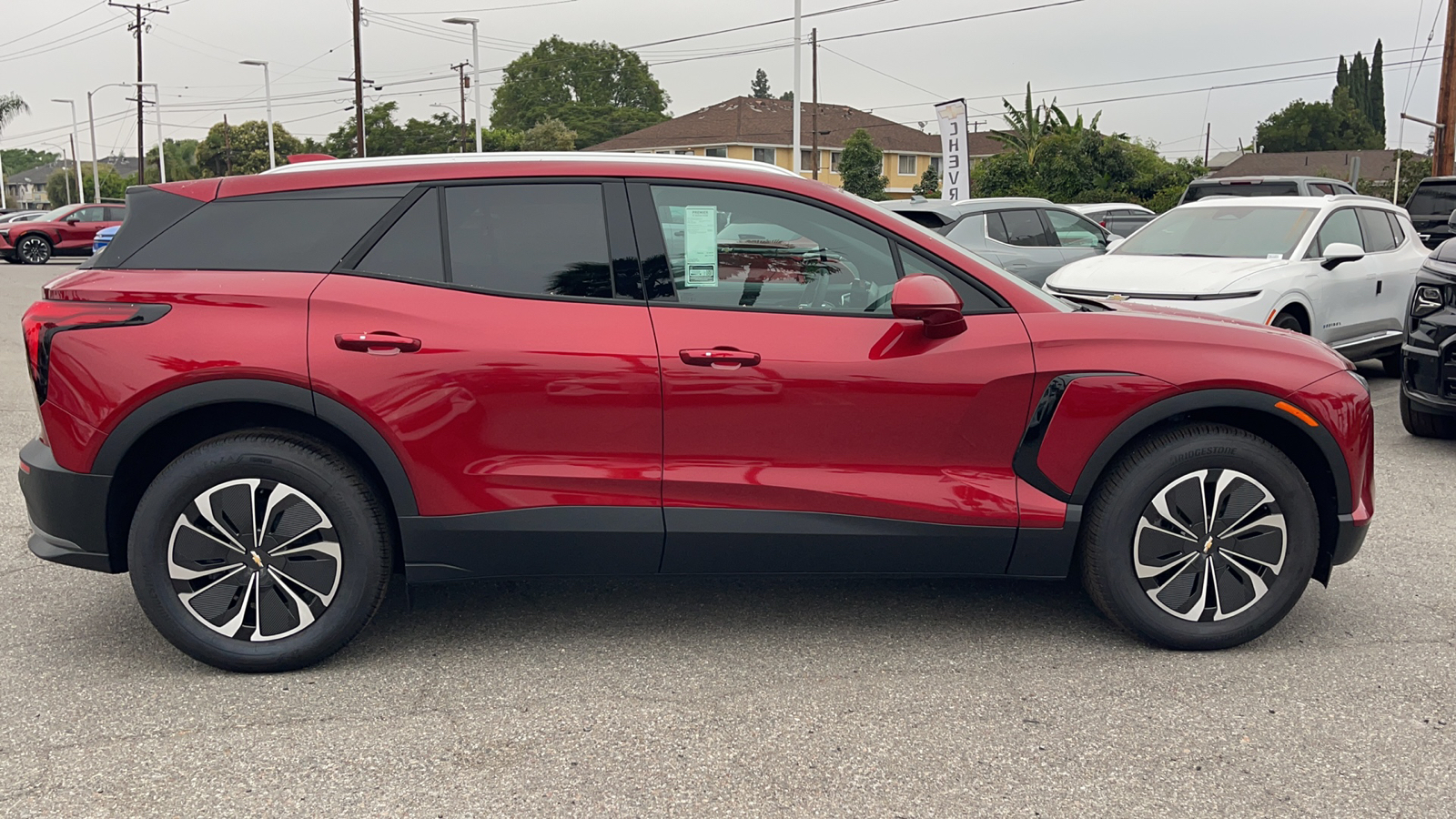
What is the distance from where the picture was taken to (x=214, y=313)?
140 inches

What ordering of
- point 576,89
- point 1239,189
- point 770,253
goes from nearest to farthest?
1. point 770,253
2. point 1239,189
3. point 576,89

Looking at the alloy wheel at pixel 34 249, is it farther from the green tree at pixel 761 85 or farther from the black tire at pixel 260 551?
the green tree at pixel 761 85

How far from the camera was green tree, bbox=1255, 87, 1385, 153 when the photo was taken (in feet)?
290

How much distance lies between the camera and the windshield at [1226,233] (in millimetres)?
8961

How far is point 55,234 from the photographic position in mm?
29516

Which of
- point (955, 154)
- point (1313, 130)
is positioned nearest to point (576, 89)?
point (1313, 130)

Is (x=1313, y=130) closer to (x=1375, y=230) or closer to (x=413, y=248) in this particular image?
(x=1375, y=230)

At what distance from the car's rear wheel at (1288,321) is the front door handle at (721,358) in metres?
5.97

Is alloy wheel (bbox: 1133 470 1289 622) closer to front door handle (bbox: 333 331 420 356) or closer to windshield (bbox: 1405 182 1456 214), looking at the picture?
front door handle (bbox: 333 331 420 356)

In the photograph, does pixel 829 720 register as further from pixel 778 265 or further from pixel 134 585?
pixel 134 585

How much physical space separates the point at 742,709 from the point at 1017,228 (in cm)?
1023

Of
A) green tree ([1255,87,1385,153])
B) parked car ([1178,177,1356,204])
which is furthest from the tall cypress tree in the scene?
parked car ([1178,177,1356,204])

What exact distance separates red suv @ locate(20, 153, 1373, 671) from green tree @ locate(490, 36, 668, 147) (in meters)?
92.6

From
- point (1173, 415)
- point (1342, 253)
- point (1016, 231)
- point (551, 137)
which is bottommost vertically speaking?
point (1173, 415)
